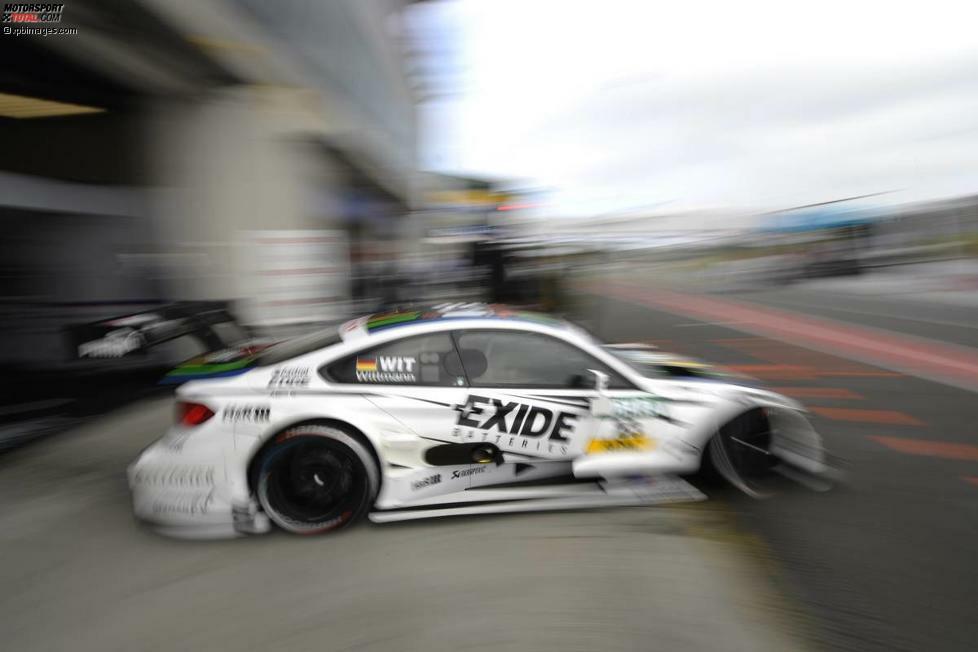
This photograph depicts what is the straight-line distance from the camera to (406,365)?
144 inches

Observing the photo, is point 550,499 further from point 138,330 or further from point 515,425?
point 138,330

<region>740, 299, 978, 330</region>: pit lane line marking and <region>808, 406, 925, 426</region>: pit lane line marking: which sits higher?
<region>740, 299, 978, 330</region>: pit lane line marking

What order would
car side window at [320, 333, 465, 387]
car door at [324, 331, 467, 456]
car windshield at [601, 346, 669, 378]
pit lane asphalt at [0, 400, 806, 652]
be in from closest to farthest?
pit lane asphalt at [0, 400, 806, 652] < car door at [324, 331, 467, 456] < car side window at [320, 333, 465, 387] < car windshield at [601, 346, 669, 378]

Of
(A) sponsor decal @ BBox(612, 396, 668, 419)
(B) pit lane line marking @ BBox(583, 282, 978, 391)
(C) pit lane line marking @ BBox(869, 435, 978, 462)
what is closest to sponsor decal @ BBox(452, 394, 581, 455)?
(A) sponsor decal @ BBox(612, 396, 668, 419)

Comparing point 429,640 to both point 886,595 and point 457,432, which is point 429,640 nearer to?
point 457,432

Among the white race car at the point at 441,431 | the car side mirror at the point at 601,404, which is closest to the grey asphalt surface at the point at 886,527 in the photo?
the white race car at the point at 441,431

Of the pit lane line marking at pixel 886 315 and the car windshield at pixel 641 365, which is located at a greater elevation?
the car windshield at pixel 641 365

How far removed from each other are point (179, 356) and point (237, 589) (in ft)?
18.4

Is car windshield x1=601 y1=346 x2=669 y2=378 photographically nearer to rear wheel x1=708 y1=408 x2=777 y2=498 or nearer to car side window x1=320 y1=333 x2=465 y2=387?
rear wheel x1=708 y1=408 x2=777 y2=498

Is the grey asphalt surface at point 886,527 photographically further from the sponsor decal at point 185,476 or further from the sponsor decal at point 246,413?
the sponsor decal at point 185,476

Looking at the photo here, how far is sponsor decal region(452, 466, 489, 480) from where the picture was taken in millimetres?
3572

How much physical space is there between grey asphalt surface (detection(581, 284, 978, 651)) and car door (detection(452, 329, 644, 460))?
0.98 m

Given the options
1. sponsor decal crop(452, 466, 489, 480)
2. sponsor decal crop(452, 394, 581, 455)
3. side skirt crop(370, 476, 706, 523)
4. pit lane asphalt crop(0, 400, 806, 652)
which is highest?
sponsor decal crop(452, 394, 581, 455)

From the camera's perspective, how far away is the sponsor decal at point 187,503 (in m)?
3.38
